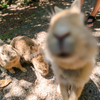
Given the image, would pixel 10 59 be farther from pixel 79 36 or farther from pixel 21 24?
pixel 21 24

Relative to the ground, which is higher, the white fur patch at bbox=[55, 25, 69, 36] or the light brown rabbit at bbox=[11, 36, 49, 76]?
the white fur patch at bbox=[55, 25, 69, 36]

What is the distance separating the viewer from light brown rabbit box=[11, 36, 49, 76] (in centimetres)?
355

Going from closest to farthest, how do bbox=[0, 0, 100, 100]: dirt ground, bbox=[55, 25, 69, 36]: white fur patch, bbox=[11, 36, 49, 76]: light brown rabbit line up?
bbox=[55, 25, 69, 36]: white fur patch, bbox=[0, 0, 100, 100]: dirt ground, bbox=[11, 36, 49, 76]: light brown rabbit

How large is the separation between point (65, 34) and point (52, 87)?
2747mm

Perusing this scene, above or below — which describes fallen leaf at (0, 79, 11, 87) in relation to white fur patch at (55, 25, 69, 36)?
below

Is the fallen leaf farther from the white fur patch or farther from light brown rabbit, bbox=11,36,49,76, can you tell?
the white fur patch

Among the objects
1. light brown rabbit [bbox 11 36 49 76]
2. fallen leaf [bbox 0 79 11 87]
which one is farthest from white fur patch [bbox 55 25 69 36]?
fallen leaf [bbox 0 79 11 87]

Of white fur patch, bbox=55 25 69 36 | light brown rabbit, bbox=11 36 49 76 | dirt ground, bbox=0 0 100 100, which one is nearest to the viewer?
white fur patch, bbox=55 25 69 36

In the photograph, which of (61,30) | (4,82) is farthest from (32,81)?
(61,30)

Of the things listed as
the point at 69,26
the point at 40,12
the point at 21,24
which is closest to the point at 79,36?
the point at 69,26

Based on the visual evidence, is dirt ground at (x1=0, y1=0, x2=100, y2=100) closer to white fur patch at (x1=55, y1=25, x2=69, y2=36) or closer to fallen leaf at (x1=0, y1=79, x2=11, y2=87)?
fallen leaf at (x1=0, y1=79, x2=11, y2=87)

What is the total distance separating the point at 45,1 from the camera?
8492mm

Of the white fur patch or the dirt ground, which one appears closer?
the white fur patch

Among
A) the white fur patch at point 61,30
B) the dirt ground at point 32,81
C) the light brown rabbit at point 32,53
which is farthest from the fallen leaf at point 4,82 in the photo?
the white fur patch at point 61,30
